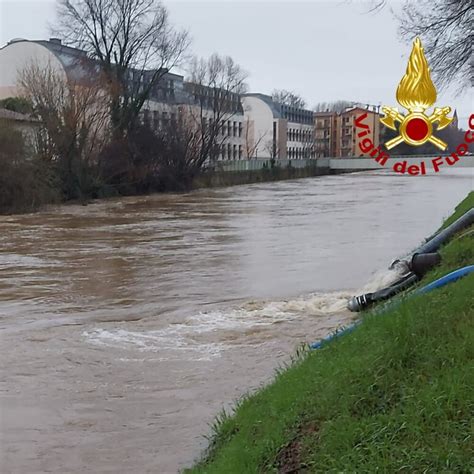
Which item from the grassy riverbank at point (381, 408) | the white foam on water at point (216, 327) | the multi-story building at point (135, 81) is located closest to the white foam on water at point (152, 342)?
the white foam on water at point (216, 327)

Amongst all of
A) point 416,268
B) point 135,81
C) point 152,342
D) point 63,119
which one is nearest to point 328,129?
point 416,268

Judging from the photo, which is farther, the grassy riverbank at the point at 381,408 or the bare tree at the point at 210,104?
the bare tree at the point at 210,104

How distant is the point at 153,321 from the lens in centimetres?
1192

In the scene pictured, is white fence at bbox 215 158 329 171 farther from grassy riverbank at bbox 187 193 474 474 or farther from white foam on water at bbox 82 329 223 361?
grassy riverbank at bbox 187 193 474 474

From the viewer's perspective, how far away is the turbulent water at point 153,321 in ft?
23.2

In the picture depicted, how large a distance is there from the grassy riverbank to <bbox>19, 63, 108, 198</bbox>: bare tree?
38.8 meters

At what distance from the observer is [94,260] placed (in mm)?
19422

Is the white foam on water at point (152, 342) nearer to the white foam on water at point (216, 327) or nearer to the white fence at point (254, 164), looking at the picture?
the white foam on water at point (216, 327)

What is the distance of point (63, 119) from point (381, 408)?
134ft

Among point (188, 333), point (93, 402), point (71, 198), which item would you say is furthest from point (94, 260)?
point (71, 198)

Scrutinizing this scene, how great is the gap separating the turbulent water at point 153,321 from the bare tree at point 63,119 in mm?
14771

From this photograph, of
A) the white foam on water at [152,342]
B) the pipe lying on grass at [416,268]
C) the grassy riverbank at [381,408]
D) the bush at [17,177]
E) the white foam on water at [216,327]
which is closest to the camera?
the grassy riverbank at [381,408]

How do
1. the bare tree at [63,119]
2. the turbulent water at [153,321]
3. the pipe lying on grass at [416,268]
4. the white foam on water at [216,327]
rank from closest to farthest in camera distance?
the turbulent water at [153,321]
the pipe lying on grass at [416,268]
the white foam on water at [216,327]
the bare tree at [63,119]

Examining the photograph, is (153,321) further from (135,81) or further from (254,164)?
(254,164)
